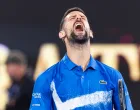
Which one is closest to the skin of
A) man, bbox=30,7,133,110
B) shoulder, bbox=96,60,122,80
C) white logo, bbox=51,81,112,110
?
man, bbox=30,7,133,110

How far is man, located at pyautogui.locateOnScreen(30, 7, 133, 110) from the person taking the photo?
2.73m

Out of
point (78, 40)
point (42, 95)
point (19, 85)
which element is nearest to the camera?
point (42, 95)

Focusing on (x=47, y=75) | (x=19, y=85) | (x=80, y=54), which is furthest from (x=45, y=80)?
(x=19, y=85)

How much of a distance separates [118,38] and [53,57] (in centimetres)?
71

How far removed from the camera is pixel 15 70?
4.64 m

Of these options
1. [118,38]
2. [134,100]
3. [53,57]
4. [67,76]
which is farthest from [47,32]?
[67,76]

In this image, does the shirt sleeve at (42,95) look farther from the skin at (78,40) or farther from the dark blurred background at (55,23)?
the dark blurred background at (55,23)

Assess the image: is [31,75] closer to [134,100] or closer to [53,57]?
[53,57]

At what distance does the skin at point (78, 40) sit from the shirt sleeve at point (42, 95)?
0.94ft

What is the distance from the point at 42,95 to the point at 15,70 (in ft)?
6.43

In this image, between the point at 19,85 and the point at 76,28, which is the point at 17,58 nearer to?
the point at 19,85

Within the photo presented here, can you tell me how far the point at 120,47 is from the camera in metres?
4.61

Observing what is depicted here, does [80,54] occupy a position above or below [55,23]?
below

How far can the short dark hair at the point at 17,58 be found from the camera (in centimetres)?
453
